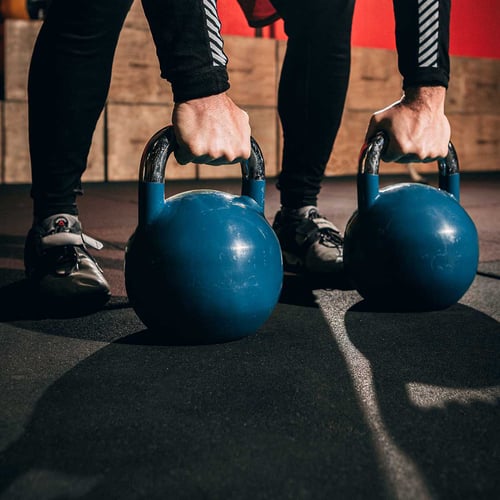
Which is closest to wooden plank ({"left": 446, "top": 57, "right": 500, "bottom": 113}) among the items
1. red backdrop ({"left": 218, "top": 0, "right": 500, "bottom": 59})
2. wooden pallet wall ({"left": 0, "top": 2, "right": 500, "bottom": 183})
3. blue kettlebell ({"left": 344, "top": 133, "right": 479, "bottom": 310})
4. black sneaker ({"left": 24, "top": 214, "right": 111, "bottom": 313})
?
wooden pallet wall ({"left": 0, "top": 2, "right": 500, "bottom": 183})

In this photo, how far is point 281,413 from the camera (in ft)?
2.77

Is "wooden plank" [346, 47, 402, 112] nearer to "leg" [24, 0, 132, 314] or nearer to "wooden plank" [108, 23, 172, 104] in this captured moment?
"wooden plank" [108, 23, 172, 104]

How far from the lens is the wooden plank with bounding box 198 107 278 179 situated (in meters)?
4.93

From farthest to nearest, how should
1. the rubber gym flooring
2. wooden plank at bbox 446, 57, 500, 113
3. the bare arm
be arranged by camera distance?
wooden plank at bbox 446, 57, 500, 113, the bare arm, the rubber gym flooring

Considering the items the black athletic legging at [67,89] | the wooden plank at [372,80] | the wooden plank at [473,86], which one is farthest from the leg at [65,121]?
the wooden plank at [473,86]

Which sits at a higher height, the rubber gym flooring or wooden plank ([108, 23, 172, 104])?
wooden plank ([108, 23, 172, 104])

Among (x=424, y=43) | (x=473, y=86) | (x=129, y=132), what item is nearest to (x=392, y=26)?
(x=473, y=86)

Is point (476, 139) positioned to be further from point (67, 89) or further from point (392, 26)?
point (67, 89)

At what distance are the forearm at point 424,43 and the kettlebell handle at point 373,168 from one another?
124mm

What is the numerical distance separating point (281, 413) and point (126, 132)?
4011 mm

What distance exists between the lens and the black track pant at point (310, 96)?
1.70 metres

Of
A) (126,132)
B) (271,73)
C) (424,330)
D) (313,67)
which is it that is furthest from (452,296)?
(271,73)

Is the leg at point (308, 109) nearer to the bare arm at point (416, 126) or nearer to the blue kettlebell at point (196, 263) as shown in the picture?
the bare arm at point (416, 126)

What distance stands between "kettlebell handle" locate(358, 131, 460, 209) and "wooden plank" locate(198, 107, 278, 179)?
11.8ft
